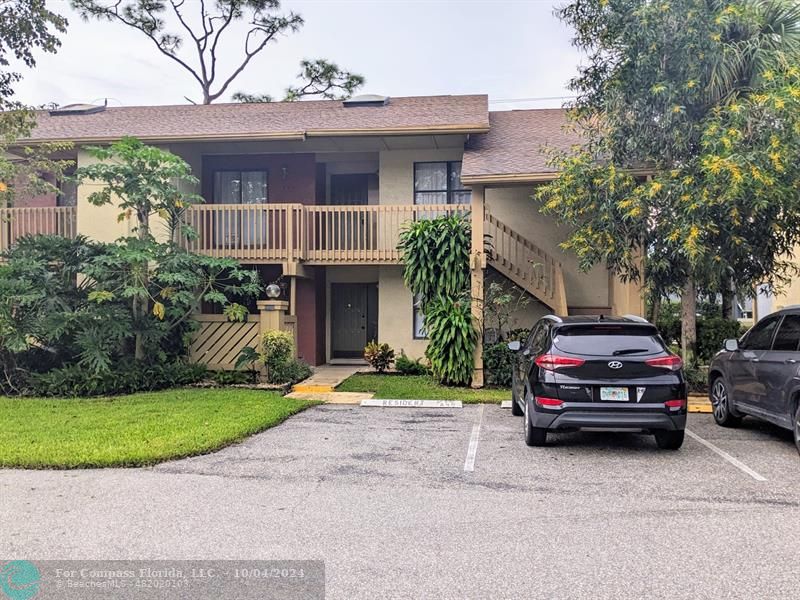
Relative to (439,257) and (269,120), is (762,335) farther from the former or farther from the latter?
(269,120)

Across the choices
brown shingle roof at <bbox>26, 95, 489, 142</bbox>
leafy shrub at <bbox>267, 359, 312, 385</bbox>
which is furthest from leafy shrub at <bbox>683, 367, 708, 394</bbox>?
leafy shrub at <bbox>267, 359, 312, 385</bbox>

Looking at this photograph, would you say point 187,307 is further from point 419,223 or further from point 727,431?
point 727,431

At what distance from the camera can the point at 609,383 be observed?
6.71 meters

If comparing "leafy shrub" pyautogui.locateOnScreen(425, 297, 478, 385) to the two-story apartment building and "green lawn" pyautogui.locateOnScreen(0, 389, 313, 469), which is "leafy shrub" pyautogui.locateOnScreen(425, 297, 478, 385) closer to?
the two-story apartment building

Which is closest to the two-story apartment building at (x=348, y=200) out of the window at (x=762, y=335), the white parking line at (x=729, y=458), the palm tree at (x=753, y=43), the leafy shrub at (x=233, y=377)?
the leafy shrub at (x=233, y=377)

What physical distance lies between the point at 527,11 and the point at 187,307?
1224 centimetres

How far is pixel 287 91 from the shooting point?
1128 inches

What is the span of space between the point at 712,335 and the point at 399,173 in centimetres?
886

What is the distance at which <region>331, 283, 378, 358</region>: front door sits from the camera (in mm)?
16906

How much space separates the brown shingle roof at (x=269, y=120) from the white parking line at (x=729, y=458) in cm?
847

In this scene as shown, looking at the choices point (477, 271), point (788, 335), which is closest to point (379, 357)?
point (477, 271)

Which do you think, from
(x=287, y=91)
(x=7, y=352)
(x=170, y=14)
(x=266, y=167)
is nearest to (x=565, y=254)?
(x=266, y=167)

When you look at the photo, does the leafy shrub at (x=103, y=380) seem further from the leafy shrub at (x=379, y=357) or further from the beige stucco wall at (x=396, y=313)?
the beige stucco wall at (x=396, y=313)

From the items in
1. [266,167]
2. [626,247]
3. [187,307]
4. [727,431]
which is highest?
[266,167]
